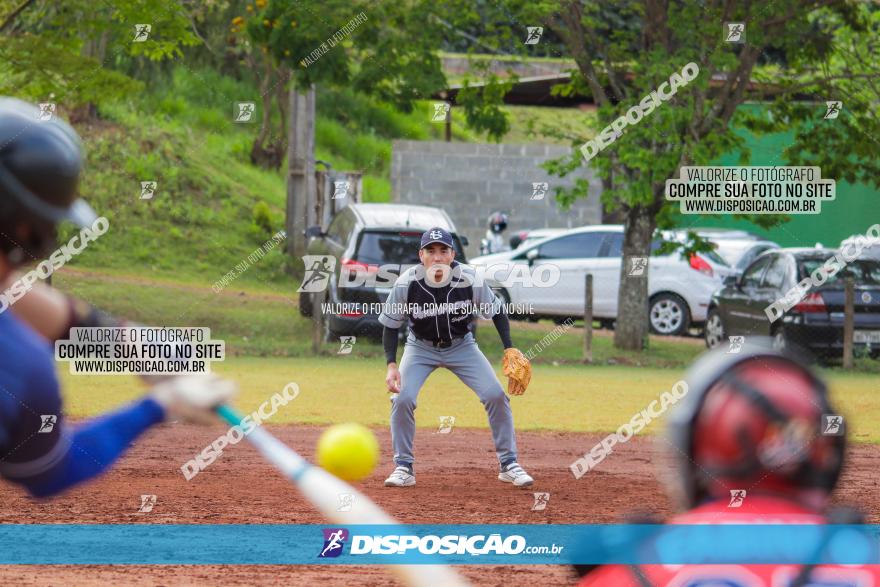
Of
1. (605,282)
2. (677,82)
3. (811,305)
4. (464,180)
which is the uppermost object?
(677,82)

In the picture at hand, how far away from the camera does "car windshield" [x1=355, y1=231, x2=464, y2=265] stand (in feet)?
57.8

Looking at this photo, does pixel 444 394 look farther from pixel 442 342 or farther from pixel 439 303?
pixel 439 303

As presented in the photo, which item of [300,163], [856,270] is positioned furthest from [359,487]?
[300,163]

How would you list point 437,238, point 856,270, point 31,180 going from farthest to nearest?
1. point 856,270
2. point 437,238
3. point 31,180

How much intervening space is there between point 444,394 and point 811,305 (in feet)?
16.8

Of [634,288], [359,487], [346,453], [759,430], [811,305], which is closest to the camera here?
[759,430]

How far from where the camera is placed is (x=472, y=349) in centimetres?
959

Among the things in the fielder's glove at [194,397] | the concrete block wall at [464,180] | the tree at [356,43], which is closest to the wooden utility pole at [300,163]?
the tree at [356,43]

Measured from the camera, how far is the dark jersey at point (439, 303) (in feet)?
30.9

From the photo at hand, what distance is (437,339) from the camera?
9508 millimetres

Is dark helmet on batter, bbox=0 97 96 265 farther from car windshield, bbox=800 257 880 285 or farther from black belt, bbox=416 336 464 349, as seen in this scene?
car windshield, bbox=800 257 880 285

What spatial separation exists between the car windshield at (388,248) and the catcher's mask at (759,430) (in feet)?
48.6

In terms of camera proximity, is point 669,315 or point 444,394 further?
point 669,315

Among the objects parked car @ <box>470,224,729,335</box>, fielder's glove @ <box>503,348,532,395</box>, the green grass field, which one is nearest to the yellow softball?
fielder's glove @ <box>503,348,532,395</box>
